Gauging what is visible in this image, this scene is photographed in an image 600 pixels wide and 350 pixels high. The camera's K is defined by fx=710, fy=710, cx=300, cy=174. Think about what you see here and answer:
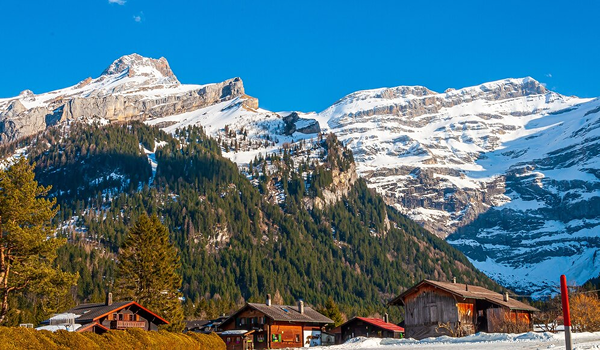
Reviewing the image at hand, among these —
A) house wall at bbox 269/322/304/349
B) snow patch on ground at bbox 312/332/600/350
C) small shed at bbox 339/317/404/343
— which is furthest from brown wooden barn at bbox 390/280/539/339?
small shed at bbox 339/317/404/343

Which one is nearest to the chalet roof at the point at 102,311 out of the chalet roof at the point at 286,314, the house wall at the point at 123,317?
the house wall at the point at 123,317

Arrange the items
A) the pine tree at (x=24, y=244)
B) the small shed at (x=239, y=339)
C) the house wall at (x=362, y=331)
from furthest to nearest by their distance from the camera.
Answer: the house wall at (x=362, y=331) → the small shed at (x=239, y=339) → the pine tree at (x=24, y=244)

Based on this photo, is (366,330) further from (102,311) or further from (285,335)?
(102,311)

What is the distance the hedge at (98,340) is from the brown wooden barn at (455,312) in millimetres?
25968

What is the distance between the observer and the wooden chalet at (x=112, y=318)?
63531mm

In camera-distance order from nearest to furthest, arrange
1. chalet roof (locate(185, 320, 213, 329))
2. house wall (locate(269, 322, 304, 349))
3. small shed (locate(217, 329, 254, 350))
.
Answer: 1. house wall (locate(269, 322, 304, 349))
2. small shed (locate(217, 329, 254, 350))
3. chalet roof (locate(185, 320, 213, 329))

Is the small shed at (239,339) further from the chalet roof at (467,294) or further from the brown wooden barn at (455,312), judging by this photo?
Answer: the brown wooden barn at (455,312)

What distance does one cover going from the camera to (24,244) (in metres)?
40.4

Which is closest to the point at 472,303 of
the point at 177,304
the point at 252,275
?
the point at 177,304

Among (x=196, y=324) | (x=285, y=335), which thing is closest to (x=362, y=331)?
(x=285, y=335)

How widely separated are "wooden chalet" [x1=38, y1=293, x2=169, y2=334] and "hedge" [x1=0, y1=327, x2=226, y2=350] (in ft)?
48.9

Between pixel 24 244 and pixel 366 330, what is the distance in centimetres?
6536

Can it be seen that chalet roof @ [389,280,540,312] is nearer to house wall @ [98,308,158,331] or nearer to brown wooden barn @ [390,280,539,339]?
brown wooden barn @ [390,280,539,339]

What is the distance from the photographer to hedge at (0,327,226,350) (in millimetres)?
31109
